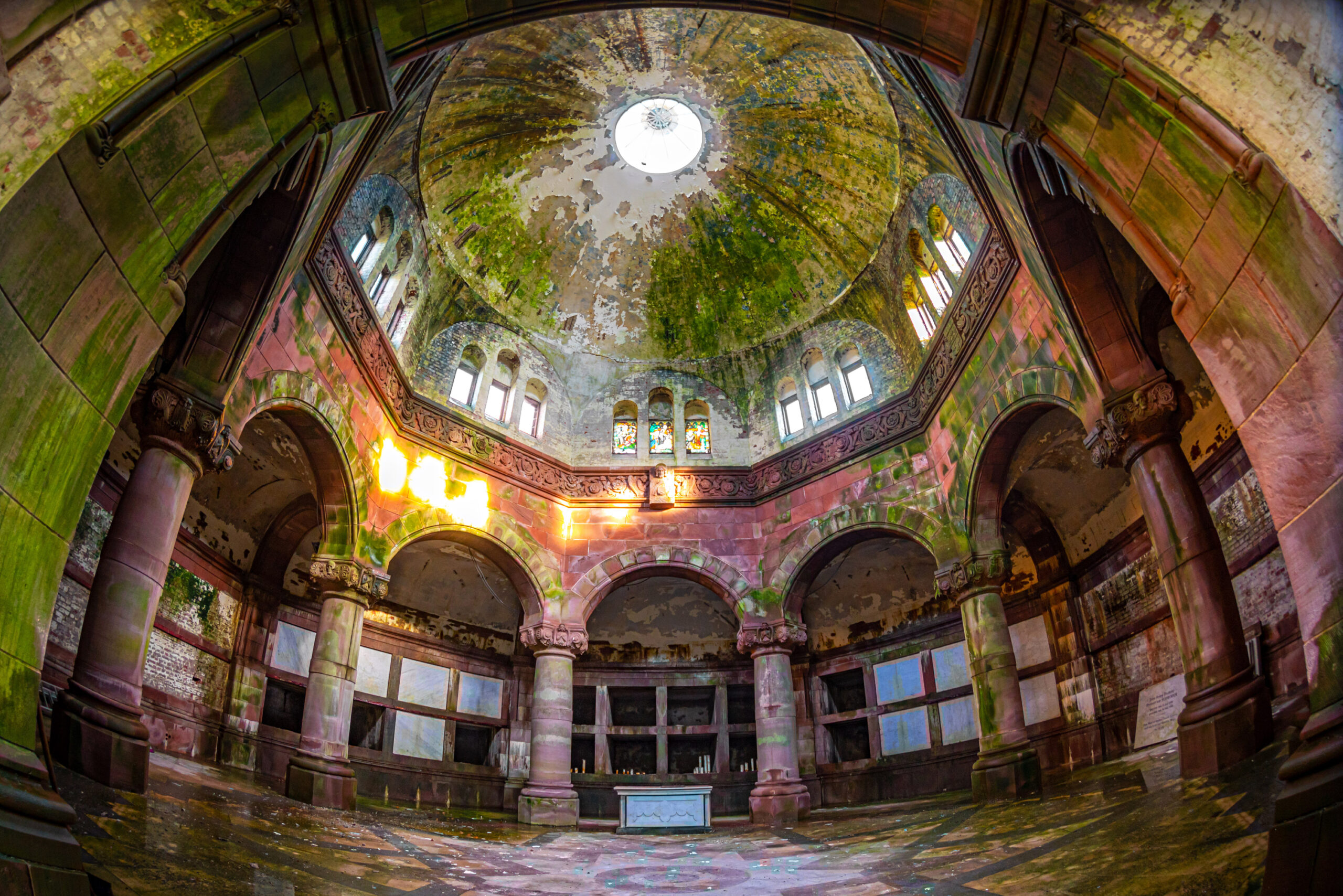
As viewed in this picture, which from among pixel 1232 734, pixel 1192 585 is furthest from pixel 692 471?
pixel 1232 734

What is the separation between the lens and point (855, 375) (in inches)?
667

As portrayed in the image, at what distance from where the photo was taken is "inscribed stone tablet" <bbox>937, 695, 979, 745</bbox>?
14.7 meters

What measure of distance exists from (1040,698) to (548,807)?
8.85 metres

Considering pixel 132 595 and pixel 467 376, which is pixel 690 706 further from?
pixel 132 595

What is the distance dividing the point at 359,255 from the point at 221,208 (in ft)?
27.3

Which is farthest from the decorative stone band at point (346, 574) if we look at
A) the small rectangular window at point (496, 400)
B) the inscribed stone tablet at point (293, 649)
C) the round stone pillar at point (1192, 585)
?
the round stone pillar at point (1192, 585)

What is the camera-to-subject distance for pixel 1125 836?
20.2ft

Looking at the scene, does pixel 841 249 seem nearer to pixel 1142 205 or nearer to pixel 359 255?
pixel 359 255

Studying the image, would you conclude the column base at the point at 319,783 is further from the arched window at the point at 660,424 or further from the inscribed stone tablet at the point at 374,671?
the arched window at the point at 660,424

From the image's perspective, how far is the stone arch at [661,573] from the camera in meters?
15.8

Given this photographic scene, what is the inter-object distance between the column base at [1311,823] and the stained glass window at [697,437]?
14381 millimetres

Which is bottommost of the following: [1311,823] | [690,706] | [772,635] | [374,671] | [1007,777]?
[1311,823]

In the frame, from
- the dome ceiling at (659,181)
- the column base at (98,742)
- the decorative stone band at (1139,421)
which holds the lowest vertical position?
the column base at (98,742)

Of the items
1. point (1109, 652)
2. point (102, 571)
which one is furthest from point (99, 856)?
point (1109, 652)
